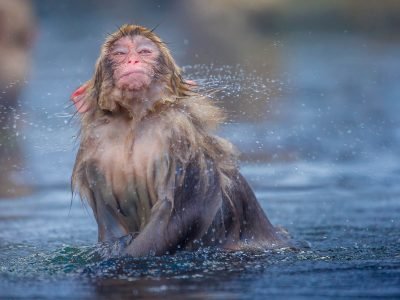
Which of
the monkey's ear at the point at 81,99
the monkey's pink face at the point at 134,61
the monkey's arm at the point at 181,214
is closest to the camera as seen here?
the monkey's arm at the point at 181,214

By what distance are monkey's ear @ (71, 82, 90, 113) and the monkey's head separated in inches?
1.6

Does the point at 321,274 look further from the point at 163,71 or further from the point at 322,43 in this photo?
the point at 322,43

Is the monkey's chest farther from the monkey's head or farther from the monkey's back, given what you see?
the monkey's head

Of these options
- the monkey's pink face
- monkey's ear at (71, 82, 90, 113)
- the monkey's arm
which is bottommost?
the monkey's arm

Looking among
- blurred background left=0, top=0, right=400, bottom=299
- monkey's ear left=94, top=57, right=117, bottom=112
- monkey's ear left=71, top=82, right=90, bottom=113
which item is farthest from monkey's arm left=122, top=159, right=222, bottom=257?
monkey's ear left=71, top=82, right=90, bottom=113

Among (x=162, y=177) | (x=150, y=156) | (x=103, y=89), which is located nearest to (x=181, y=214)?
(x=162, y=177)

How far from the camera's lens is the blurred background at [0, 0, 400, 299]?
Answer: 5523 mm

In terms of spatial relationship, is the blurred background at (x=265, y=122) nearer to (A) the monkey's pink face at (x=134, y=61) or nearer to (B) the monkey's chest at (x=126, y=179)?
(B) the monkey's chest at (x=126, y=179)

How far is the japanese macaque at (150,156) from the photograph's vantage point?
5.52 meters

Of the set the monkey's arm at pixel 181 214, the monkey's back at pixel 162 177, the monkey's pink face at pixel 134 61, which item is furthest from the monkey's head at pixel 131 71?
the monkey's arm at pixel 181 214

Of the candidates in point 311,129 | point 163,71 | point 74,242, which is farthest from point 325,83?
point 163,71

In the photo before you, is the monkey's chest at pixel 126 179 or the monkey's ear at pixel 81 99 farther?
the monkey's ear at pixel 81 99

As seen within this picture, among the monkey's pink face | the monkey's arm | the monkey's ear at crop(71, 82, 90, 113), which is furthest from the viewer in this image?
the monkey's ear at crop(71, 82, 90, 113)

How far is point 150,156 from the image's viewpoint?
552cm
